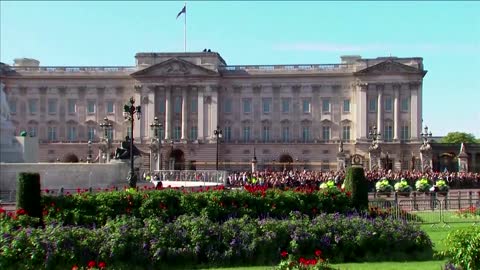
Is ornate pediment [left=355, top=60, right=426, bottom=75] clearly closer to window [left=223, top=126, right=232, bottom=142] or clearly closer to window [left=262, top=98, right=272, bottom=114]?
window [left=262, top=98, right=272, bottom=114]

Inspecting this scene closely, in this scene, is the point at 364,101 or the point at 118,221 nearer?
the point at 118,221

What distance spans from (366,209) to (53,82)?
255ft

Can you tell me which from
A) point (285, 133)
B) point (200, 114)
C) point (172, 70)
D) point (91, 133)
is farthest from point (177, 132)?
point (285, 133)

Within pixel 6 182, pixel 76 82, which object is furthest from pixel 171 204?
pixel 76 82

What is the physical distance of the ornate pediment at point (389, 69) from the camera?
285 ft

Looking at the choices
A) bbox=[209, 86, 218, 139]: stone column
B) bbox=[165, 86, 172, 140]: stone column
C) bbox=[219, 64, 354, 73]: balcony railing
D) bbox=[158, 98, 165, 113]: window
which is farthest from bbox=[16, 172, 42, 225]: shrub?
bbox=[219, 64, 354, 73]: balcony railing

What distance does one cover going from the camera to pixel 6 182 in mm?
33406

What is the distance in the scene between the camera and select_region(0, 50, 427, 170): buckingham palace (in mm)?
87875

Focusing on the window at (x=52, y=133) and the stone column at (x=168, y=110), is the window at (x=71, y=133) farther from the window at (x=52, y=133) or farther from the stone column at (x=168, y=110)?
the stone column at (x=168, y=110)

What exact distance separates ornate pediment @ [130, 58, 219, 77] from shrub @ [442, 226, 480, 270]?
3047 inches

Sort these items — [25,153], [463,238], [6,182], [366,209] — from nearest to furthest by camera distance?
[463,238] → [366,209] → [6,182] → [25,153]

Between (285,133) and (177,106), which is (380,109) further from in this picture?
(177,106)

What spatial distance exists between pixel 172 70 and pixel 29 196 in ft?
238

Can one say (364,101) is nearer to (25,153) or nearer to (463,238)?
(25,153)
